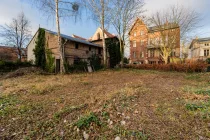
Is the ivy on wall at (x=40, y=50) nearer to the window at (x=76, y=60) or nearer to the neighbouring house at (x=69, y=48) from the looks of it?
the neighbouring house at (x=69, y=48)

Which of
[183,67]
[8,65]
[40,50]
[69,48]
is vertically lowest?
[183,67]

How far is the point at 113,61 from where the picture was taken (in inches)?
824

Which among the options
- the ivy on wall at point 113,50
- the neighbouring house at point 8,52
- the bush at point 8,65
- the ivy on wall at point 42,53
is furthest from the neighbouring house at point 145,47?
the neighbouring house at point 8,52

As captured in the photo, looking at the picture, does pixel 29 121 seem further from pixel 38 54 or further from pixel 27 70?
pixel 38 54

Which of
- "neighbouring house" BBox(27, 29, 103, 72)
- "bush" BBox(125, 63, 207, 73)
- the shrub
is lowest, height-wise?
"bush" BBox(125, 63, 207, 73)

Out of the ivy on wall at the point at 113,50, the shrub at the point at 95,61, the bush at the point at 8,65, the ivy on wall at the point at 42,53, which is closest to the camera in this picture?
the bush at the point at 8,65

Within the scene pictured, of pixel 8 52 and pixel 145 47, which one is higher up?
pixel 145 47

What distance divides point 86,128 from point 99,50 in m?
18.2

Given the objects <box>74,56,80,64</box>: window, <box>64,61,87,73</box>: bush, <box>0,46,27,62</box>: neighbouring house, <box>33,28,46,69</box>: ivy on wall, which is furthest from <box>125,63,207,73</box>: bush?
<box>0,46,27,62</box>: neighbouring house

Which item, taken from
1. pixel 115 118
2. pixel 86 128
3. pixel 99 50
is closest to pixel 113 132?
pixel 115 118

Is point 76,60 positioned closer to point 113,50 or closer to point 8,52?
point 113,50

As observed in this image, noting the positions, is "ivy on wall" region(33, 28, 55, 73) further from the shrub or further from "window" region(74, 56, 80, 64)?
the shrub

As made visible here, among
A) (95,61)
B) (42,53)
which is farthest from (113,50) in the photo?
(42,53)

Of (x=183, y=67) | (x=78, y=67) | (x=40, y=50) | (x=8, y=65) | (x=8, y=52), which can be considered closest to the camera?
(x=183, y=67)
